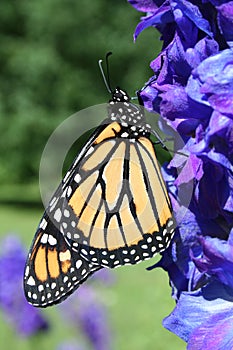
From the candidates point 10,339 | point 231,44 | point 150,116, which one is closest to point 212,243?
point 231,44

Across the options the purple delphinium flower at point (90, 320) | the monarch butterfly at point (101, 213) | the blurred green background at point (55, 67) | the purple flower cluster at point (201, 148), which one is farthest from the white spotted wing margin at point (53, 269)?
the blurred green background at point (55, 67)

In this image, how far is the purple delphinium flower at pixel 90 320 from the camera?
5066 mm

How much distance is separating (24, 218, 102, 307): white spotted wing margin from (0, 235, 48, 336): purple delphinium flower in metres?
3.10

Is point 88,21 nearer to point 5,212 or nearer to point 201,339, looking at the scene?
point 5,212

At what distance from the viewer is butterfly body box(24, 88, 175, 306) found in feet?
5.04

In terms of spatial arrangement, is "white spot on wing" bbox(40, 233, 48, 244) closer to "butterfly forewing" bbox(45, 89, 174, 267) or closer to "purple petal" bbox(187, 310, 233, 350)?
"butterfly forewing" bbox(45, 89, 174, 267)

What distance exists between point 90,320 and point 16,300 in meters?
0.57

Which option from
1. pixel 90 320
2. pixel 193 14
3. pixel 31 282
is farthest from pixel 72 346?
pixel 193 14

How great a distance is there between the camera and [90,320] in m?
5.12

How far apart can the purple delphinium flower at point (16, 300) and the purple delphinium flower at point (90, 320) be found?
0.23 m

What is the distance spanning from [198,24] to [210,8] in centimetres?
4

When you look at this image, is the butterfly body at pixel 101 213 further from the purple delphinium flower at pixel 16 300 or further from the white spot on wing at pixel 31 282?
the purple delphinium flower at pixel 16 300

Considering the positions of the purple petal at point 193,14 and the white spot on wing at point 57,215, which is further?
the white spot on wing at point 57,215

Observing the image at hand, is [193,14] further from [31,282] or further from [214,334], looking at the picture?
[31,282]
